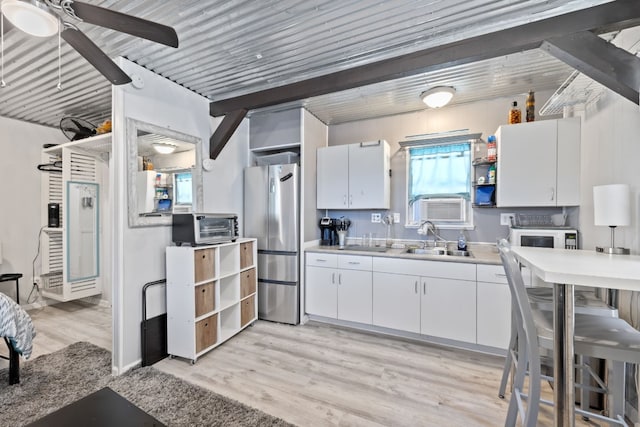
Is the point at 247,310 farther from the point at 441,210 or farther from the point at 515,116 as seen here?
the point at 515,116

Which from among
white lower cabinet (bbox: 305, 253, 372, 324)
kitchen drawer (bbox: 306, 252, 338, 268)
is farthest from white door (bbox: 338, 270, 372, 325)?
kitchen drawer (bbox: 306, 252, 338, 268)

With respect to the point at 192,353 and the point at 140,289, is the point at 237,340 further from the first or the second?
the point at 140,289

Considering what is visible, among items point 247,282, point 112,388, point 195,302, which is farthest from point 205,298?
point 112,388

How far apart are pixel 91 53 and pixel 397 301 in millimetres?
3111

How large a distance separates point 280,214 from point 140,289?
1597mm

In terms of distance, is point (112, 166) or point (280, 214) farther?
point (280, 214)

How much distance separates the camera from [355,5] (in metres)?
1.72

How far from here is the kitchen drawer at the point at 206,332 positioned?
2443 mm

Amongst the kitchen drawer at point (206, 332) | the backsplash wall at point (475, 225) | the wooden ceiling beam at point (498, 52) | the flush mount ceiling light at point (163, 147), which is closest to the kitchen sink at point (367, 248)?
the backsplash wall at point (475, 225)

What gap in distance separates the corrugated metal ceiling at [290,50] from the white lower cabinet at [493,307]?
188cm

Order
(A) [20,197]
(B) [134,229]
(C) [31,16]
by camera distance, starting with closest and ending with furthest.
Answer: (C) [31,16], (B) [134,229], (A) [20,197]

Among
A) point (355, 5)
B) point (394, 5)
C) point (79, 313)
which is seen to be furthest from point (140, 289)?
point (394, 5)

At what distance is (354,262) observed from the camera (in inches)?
119

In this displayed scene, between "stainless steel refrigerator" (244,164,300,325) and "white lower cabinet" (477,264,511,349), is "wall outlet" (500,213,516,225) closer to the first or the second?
"white lower cabinet" (477,264,511,349)
